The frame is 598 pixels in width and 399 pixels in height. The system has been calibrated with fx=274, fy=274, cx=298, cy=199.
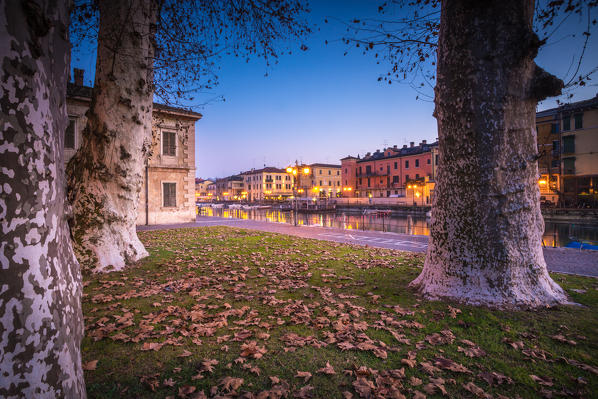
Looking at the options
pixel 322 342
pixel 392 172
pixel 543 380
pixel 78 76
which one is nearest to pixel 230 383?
pixel 322 342

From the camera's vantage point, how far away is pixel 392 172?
6481 centimetres

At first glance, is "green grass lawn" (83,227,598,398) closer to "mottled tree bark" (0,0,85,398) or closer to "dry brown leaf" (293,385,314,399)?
"dry brown leaf" (293,385,314,399)

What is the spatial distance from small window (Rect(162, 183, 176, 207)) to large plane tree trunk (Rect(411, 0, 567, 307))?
1988 centimetres

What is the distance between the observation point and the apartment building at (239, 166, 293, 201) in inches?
Answer: 3735

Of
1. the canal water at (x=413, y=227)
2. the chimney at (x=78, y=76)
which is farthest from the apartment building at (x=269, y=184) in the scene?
the chimney at (x=78, y=76)

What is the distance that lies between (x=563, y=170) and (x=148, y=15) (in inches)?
1871

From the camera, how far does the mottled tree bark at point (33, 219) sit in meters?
1.50

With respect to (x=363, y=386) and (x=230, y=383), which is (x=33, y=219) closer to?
(x=230, y=383)

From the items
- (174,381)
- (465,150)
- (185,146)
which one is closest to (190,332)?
(174,381)

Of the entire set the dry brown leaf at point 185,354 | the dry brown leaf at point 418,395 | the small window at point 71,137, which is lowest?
the dry brown leaf at point 418,395

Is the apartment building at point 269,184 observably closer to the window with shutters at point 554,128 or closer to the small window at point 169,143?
the window with shutters at point 554,128

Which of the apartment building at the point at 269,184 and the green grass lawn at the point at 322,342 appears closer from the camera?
the green grass lawn at the point at 322,342

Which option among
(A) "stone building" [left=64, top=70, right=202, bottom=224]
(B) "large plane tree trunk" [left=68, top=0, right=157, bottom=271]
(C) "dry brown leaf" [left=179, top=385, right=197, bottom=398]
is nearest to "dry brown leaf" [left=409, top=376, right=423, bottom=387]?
(C) "dry brown leaf" [left=179, top=385, right=197, bottom=398]

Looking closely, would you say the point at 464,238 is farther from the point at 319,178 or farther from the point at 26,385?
the point at 319,178
